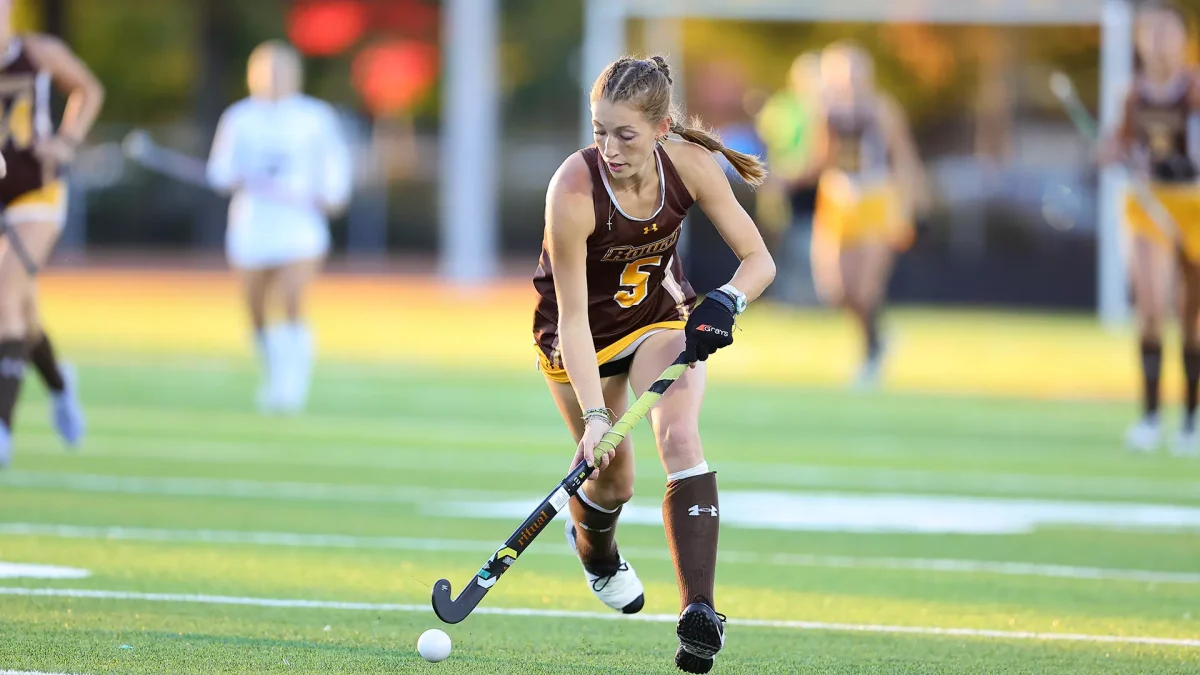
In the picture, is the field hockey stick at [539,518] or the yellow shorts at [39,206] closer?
the field hockey stick at [539,518]

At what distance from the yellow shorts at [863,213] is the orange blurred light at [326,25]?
21.9 meters

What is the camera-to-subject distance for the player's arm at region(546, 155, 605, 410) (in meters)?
5.74

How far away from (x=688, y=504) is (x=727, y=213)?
89cm

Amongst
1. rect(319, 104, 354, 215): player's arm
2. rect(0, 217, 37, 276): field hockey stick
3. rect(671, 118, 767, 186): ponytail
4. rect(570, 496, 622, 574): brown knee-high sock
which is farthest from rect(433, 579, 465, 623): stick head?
rect(319, 104, 354, 215): player's arm

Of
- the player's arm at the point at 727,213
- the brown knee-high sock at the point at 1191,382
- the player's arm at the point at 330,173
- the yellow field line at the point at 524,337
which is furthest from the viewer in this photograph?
the yellow field line at the point at 524,337

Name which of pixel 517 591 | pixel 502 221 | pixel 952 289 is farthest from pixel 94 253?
pixel 517 591

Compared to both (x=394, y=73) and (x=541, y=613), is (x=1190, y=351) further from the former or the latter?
(x=394, y=73)

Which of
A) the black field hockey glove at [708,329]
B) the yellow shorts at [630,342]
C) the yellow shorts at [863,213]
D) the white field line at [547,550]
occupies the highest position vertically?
the black field hockey glove at [708,329]

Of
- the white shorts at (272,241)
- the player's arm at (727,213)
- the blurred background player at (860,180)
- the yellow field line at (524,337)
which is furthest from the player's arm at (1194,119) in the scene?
the player's arm at (727,213)

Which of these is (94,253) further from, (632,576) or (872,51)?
(632,576)

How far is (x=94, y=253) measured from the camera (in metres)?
35.3

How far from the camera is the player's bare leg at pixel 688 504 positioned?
5.40 meters

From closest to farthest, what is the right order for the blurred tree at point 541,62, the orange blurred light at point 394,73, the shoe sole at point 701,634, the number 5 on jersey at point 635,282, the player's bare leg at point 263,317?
the shoe sole at point 701,634 → the number 5 on jersey at point 635,282 → the player's bare leg at point 263,317 → the orange blurred light at point 394,73 → the blurred tree at point 541,62

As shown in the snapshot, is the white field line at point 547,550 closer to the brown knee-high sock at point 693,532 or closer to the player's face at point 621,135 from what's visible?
the brown knee-high sock at point 693,532
